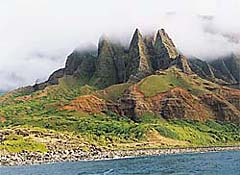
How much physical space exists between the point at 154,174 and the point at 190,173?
1187 centimetres

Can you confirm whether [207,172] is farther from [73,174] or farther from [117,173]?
[73,174]

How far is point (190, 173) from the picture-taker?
529 feet

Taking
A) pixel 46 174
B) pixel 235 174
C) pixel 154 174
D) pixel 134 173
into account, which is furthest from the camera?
pixel 46 174

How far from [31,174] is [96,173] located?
103 ft

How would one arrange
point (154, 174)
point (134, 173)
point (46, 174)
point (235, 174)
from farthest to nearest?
point (46, 174) < point (134, 173) < point (154, 174) < point (235, 174)

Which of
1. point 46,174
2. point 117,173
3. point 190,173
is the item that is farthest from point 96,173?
point 190,173

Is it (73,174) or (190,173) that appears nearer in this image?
(190,173)

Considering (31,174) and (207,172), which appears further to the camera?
(31,174)

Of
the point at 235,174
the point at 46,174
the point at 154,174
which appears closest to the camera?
the point at 235,174

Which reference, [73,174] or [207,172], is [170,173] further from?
[73,174]

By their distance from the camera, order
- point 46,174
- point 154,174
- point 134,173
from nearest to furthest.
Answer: point 154,174, point 134,173, point 46,174

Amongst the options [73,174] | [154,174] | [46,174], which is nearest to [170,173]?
[154,174]

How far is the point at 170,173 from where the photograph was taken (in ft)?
542

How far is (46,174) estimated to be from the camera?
637 feet
